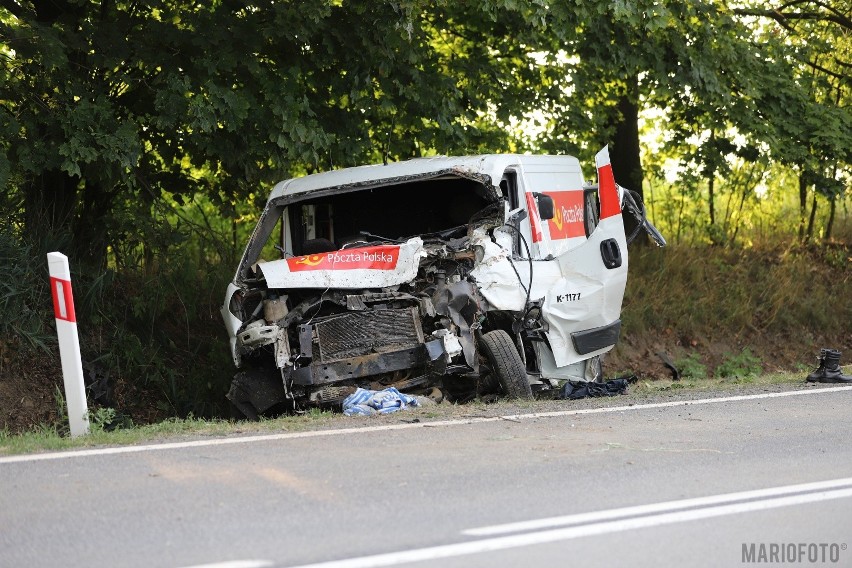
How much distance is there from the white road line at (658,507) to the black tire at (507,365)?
375 centimetres

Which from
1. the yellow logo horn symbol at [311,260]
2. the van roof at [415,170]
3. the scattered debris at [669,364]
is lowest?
the scattered debris at [669,364]

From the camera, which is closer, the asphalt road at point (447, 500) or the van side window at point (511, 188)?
the asphalt road at point (447, 500)

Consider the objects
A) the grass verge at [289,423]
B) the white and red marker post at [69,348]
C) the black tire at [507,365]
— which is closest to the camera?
the grass verge at [289,423]

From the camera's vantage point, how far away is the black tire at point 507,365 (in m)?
9.41

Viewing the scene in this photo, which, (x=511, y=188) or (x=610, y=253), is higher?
(x=511, y=188)

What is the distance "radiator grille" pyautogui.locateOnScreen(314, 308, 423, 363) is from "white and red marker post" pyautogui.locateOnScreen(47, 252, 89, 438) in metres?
2.04

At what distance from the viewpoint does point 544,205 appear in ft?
34.2

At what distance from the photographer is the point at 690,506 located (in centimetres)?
532

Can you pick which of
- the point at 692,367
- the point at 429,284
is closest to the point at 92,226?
the point at 429,284

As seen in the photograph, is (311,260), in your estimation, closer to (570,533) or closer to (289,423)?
(289,423)

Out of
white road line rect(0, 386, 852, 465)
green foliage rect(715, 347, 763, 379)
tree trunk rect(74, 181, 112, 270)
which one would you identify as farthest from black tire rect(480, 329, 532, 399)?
green foliage rect(715, 347, 763, 379)

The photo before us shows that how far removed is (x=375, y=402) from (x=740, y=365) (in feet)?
29.7

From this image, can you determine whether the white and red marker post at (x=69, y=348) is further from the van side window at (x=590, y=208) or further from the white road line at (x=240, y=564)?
the van side window at (x=590, y=208)

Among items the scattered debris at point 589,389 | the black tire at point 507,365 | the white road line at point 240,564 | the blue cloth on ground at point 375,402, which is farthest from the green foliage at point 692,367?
the white road line at point 240,564
